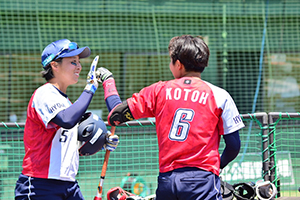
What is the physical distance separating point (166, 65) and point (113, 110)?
605 centimetres

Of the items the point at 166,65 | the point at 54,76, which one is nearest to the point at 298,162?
the point at 54,76

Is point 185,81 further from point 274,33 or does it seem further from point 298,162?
point 274,33

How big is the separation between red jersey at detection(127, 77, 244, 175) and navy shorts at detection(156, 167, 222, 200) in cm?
4

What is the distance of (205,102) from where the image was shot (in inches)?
96.7

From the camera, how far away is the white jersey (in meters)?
2.77

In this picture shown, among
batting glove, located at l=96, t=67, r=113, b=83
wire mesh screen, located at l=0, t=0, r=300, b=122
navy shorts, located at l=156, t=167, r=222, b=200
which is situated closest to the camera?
navy shorts, located at l=156, t=167, r=222, b=200

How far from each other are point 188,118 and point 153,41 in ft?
20.9

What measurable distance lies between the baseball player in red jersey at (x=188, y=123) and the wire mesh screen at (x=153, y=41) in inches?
235

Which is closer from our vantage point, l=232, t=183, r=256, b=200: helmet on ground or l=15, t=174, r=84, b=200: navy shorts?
l=15, t=174, r=84, b=200: navy shorts

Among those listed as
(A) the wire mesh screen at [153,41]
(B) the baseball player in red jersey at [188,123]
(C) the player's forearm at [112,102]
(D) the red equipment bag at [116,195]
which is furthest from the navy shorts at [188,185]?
(A) the wire mesh screen at [153,41]

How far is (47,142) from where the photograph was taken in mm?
2816

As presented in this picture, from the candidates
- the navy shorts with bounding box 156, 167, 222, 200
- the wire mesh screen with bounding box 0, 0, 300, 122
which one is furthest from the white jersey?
the wire mesh screen with bounding box 0, 0, 300, 122

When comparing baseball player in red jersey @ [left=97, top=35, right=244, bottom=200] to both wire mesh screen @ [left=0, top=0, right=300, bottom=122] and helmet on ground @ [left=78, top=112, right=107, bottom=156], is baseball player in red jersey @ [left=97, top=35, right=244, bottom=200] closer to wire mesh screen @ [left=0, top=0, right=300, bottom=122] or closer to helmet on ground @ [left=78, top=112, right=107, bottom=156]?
helmet on ground @ [left=78, top=112, right=107, bottom=156]

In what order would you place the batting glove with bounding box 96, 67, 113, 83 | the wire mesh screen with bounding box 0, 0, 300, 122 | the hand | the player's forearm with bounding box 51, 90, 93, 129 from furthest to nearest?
the wire mesh screen with bounding box 0, 0, 300, 122, the hand, the batting glove with bounding box 96, 67, 113, 83, the player's forearm with bounding box 51, 90, 93, 129
